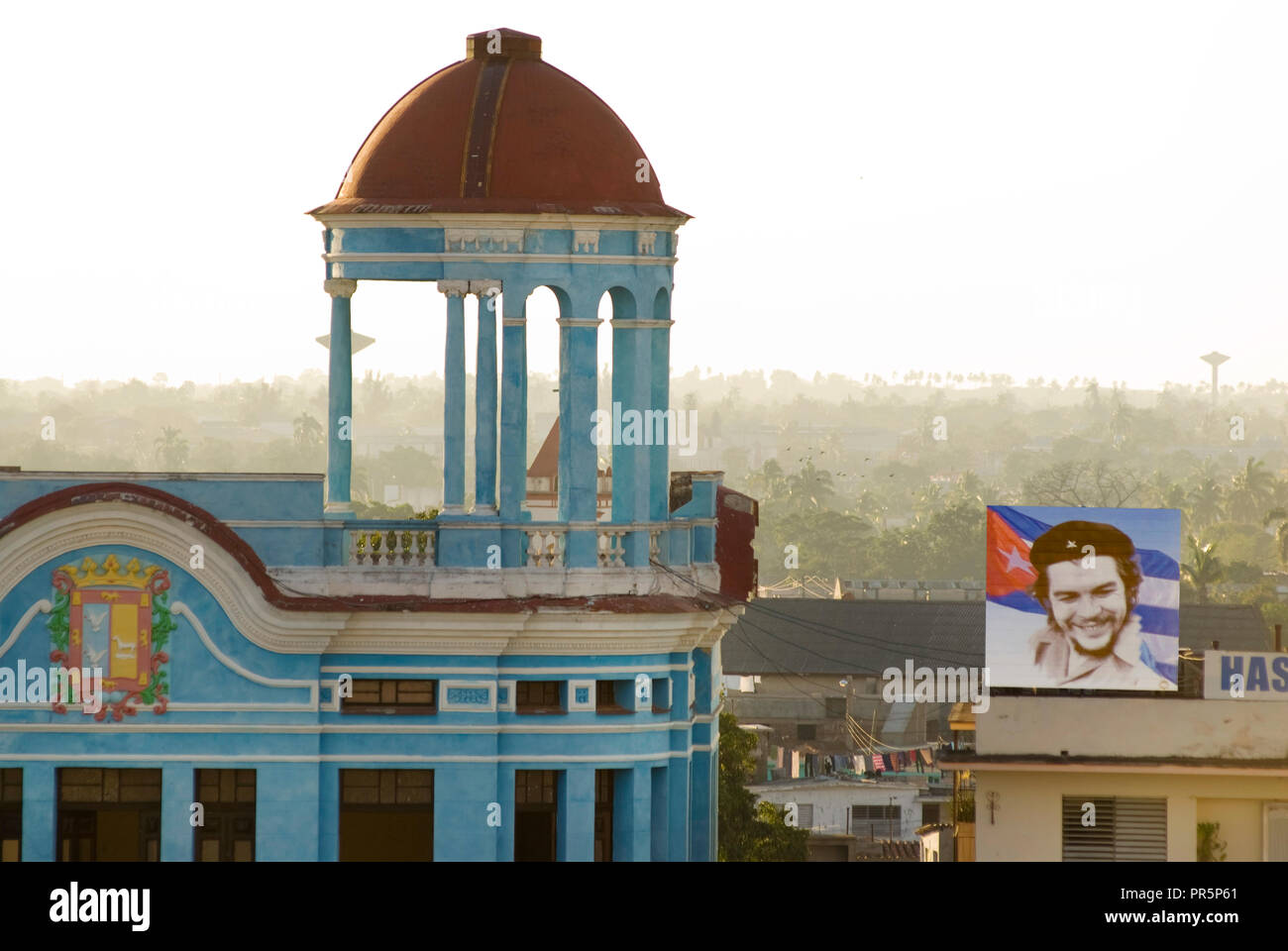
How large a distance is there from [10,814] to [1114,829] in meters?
21.2

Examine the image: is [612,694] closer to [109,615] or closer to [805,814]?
[109,615]

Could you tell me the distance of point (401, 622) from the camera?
121ft

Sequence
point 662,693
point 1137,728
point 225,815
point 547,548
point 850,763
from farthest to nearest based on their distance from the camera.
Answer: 1. point 850,763
2. point 1137,728
3. point 662,693
4. point 547,548
5. point 225,815

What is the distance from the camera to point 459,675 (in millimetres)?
37250

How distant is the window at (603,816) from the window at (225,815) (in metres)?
5.02

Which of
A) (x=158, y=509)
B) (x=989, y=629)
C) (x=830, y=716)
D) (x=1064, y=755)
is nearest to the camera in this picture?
(x=158, y=509)

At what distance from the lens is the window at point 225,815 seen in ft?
122

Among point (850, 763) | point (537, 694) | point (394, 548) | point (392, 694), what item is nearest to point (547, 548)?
point (537, 694)

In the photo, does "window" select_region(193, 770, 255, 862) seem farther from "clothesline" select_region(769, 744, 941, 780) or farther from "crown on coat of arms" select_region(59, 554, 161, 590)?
"clothesline" select_region(769, 744, 941, 780)

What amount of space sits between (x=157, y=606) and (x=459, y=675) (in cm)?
442

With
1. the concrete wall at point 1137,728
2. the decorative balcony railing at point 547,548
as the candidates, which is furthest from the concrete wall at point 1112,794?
the decorative balcony railing at point 547,548

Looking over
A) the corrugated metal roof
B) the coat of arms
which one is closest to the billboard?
the coat of arms

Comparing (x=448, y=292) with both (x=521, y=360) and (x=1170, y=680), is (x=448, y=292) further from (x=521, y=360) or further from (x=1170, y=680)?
(x=1170, y=680)
